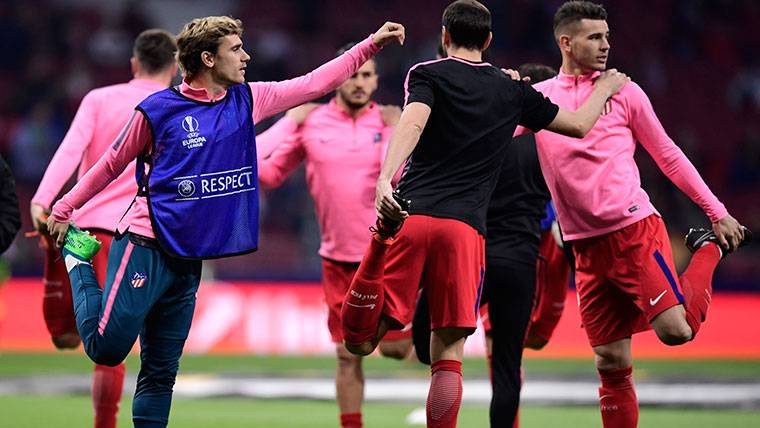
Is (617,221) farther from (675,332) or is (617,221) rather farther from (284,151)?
(284,151)

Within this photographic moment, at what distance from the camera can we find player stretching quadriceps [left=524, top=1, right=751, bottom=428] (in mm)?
5961

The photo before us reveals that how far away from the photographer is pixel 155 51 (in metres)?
6.96

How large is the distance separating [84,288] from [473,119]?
2108mm

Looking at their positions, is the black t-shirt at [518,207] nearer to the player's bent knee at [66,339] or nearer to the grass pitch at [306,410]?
the grass pitch at [306,410]

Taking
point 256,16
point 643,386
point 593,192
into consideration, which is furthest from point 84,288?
point 256,16

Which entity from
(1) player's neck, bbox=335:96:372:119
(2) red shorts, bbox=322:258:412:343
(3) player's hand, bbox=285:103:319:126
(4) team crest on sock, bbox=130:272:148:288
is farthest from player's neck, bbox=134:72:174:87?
(4) team crest on sock, bbox=130:272:148:288

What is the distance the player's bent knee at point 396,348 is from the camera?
287 inches

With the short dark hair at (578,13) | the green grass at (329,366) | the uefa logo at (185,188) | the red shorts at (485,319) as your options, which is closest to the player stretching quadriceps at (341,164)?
the red shorts at (485,319)

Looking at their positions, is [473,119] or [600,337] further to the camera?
[600,337]

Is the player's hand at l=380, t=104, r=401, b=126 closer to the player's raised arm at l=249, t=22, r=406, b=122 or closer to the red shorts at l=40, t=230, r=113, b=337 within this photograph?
the player's raised arm at l=249, t=22, r=406, b=122

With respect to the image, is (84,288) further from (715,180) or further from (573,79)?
(715,180)

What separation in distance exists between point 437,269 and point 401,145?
2.17 feet

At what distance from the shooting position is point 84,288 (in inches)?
222

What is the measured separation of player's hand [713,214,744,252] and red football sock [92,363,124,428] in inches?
138
